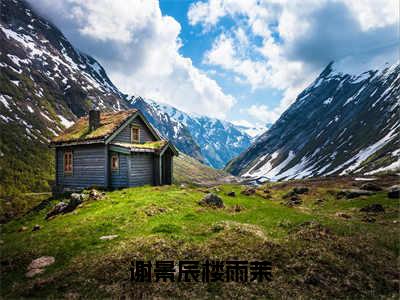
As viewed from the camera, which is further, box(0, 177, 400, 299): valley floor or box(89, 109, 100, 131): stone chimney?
box(89, 109, 100, 131): stone chimney

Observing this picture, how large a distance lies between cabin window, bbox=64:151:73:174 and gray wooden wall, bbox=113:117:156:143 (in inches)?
288

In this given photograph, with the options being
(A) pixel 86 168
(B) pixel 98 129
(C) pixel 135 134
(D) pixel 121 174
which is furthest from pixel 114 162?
(C) pixel 135 134

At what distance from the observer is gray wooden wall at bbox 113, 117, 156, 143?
40.3 m

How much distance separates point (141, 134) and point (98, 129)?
6.64m

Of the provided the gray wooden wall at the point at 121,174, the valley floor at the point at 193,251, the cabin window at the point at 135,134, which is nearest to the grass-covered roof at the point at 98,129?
the cabin window at the point at 135,134

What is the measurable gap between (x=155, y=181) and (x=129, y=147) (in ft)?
23.9

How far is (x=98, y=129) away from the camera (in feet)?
131

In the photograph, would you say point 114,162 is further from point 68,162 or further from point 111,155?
point 68,162

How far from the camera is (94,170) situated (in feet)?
125

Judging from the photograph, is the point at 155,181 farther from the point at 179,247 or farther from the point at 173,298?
the point at 173,298

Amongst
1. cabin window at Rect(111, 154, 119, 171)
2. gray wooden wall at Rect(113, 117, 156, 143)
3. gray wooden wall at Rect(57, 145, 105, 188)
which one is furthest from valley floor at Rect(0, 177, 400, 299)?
gray wooden wall at Rect(113, 117, 156, 143)

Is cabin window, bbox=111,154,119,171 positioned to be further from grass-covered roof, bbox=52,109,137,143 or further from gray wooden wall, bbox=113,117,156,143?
grass-covered roof, bbox=52,109,137,143

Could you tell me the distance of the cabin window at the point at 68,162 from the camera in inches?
1607

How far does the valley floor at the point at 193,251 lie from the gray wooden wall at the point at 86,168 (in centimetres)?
1252
